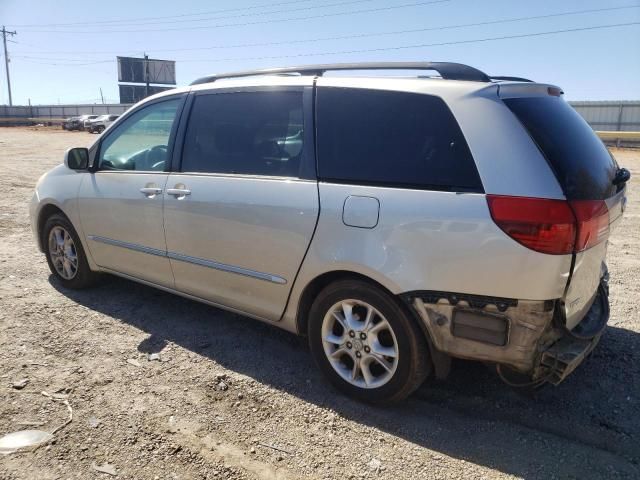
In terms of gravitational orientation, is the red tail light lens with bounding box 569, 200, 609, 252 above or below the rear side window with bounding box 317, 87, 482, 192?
below

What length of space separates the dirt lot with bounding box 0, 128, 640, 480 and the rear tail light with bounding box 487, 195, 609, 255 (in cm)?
109

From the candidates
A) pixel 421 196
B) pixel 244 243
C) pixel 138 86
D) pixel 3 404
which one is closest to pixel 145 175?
pixel 244 243

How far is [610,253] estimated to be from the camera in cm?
613

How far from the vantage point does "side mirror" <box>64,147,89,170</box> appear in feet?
14.7

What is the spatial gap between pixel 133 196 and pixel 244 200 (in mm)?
1204

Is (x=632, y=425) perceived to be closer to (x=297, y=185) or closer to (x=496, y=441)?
(x=496, y=441)

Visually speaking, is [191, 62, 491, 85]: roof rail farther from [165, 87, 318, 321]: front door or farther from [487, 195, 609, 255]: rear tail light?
[487, 195, 609, 255]: rear tail light

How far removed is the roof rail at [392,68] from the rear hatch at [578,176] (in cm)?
22

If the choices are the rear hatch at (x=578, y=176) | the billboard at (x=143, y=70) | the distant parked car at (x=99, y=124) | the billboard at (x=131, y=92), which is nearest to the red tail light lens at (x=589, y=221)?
the rear hatch at (x=578, y=176)

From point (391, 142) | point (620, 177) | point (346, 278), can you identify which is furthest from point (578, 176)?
point (346, 278)

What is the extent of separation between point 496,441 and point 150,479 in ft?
5.79

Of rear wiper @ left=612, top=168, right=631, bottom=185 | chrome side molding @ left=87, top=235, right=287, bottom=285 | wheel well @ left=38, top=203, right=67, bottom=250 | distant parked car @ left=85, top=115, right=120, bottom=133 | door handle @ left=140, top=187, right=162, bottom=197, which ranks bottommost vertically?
chrome side molding @ left=87, top=235, right=287, bottom=285

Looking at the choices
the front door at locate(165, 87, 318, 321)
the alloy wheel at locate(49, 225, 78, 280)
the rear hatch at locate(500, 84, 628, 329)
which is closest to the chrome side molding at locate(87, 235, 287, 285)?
the front door at locate(165, 87, 318, 321)

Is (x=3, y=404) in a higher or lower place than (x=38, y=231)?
lower
